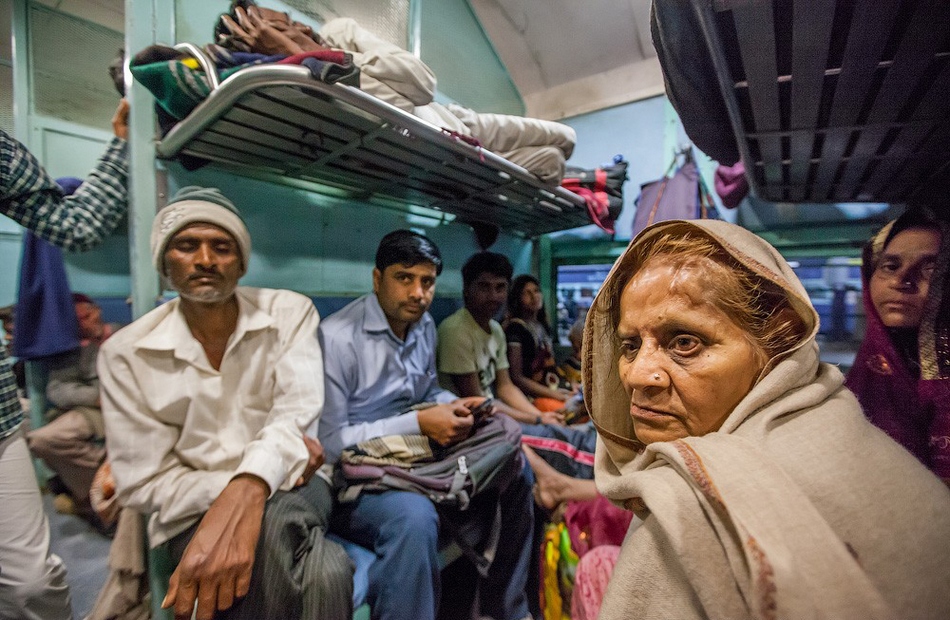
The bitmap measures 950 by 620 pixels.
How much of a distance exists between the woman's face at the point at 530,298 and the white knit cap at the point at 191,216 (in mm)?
1925

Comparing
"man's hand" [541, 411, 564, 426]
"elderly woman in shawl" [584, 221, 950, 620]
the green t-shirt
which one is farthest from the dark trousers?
"man's hand" [541, 411, 564, 426]

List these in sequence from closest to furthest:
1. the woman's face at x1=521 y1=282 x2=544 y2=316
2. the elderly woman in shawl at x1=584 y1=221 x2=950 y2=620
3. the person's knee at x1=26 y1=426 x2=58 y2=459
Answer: the elderly woman in shawl at x1=584 y1=221 x2=950 y2=620
the person's knee at x1=26 y1=426 x2=58 y2=459
the woman's face at x1=521 y1=282 x2=544 y2=316

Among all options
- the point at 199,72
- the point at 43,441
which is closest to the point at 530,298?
the point at 199,72

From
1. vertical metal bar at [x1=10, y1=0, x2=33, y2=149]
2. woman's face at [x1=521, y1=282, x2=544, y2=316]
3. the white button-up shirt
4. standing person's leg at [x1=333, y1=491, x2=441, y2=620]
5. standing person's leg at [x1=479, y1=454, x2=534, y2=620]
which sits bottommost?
standing person's leg at [x1=479, y1=454, x2=534, y2=620]

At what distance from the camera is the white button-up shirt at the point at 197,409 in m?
1.04

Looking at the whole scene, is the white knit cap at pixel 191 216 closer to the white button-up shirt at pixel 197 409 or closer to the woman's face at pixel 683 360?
the white button-up shirt at pixel 197 409

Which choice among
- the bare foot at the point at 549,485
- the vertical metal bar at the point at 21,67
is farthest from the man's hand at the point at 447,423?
the vertical metal bar at the point at 21,67

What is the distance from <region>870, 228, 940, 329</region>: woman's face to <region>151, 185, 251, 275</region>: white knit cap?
77.7 inches

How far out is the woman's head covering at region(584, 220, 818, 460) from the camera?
1.88ft

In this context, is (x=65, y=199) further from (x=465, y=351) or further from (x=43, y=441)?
(x=465, y=351)

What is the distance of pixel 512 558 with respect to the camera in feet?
5.17

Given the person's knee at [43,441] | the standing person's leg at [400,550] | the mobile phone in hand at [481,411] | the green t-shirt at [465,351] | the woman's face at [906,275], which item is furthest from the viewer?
the green t-shirt at [465,351]

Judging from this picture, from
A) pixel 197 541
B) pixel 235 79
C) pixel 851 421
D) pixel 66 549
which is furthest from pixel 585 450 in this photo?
pixel 66 549

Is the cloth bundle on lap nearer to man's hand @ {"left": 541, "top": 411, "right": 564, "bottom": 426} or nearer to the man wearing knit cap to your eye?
the man wearing knit cap
